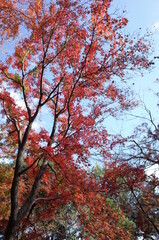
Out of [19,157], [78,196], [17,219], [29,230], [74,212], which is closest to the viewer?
[17,219]

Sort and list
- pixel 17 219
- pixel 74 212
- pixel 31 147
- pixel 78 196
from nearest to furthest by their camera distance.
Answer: pixel 17 219
pixel 78 196
pixel 31 147
pixel 74 212

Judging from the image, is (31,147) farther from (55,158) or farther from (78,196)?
(78,196)

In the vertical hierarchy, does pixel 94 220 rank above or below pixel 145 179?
below

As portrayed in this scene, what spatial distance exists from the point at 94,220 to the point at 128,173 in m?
2.29

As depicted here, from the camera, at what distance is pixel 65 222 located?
1461cm

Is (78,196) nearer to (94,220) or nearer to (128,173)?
(94,220)

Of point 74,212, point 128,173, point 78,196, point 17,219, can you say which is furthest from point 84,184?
point 74,212

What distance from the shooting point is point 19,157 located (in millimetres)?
6859

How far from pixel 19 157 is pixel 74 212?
9.53 metres

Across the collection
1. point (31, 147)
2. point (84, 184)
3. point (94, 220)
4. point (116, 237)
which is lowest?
point (116, 237)

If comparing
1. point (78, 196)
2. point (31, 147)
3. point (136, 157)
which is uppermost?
point (31, 147)

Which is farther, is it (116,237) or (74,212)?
(74,212)

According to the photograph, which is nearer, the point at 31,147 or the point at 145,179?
the point at 145,179

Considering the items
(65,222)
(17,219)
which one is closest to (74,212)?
(65,222)
